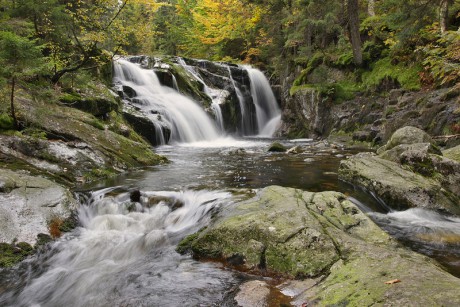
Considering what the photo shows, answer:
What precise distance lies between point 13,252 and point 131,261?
1564 mm

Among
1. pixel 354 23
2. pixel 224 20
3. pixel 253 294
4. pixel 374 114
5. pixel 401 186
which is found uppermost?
pixel 224 20

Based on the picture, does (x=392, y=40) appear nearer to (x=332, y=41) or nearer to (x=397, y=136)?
(x=332, y=41)

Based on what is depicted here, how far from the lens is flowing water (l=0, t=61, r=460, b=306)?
375 centimetres

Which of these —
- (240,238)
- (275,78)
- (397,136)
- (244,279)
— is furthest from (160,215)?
(275,78)

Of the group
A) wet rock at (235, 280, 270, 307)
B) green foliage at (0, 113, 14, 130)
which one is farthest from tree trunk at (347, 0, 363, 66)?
wet rock at (235, 280, 270, 307)

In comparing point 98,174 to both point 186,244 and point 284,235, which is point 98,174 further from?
point 284,235

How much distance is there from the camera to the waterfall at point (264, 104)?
23141mm

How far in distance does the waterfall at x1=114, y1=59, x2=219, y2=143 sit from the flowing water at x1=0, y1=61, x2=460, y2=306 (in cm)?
700

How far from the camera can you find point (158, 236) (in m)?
5.25

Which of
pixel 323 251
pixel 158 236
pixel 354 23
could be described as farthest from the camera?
pixel 354 23

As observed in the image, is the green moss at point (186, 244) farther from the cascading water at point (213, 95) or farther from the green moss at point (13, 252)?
the cascading water at point (213, 95)

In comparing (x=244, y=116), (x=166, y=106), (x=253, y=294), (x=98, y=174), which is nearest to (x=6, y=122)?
(x=98, y=174)

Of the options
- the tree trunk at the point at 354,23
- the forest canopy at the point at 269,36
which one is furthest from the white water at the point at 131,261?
the tree trunk at the point at 354,23

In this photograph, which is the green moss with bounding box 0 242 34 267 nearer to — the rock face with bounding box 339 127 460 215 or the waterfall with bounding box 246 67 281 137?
the rock face with bounding box 339 127 460 215
